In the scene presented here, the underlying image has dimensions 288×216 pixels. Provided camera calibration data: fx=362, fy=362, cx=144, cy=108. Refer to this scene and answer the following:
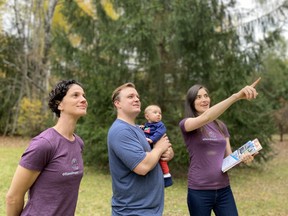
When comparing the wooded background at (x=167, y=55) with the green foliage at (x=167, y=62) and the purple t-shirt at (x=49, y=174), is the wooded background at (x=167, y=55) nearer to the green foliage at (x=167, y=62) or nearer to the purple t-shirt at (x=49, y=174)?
the green foliage at (x=167, y=62)

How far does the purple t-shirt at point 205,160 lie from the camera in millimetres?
3143

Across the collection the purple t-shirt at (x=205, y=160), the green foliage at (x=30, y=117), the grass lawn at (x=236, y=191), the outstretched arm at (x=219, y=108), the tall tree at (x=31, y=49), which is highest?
the tall tree at (x=31, y=49)

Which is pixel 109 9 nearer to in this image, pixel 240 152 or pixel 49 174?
pixel 240 152

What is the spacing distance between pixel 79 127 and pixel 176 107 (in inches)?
106

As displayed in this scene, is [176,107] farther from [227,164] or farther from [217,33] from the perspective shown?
[227,164]

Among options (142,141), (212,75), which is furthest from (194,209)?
(212,75)

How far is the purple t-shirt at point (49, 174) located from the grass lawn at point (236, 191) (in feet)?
14.1

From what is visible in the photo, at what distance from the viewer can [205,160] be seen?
3.18 meters

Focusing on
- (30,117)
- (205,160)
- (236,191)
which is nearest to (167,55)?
(236,191)

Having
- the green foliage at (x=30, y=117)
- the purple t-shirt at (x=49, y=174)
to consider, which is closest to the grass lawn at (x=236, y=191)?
the purple t-shirt at (x=49, y=174)

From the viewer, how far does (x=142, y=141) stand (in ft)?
8.30

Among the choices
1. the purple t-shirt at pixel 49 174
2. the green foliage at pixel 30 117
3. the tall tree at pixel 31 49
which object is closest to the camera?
the purple t-shirt at pixel 49 174

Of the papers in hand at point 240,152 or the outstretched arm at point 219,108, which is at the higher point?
the outstretched arm at point 219,108

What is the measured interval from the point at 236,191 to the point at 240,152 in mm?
6011
